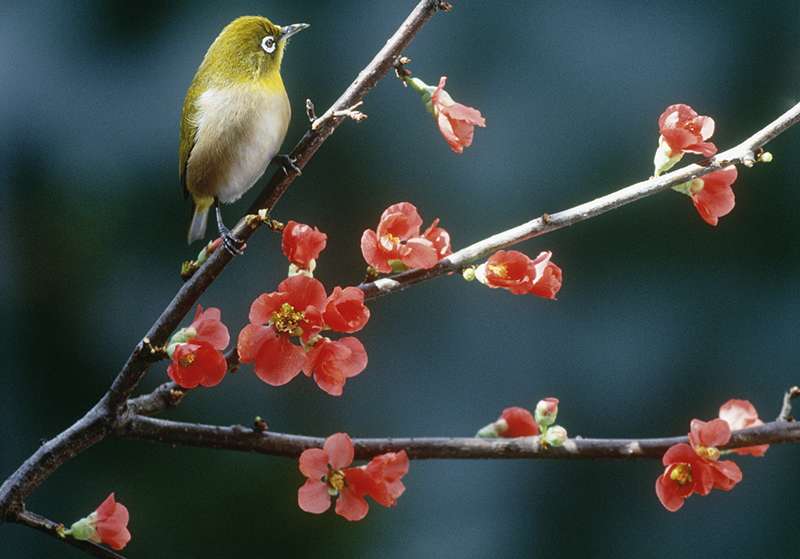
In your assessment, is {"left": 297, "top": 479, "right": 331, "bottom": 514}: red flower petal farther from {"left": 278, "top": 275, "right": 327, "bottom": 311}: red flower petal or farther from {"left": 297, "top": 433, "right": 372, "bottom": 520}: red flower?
{"left": 278, "top": 275, "right": 327, "bottom": 311}: red flower petal

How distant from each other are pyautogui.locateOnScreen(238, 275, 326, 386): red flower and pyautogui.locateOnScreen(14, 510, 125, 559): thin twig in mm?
144

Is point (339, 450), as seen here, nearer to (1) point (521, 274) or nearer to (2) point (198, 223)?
(1) point (521, 274)

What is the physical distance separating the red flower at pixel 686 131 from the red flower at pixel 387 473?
25 centimetres

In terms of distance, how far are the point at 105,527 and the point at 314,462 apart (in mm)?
136

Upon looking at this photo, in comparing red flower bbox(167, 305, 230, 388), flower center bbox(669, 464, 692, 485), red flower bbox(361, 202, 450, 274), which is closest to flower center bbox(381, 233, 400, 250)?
red flower bbox(361, 202, 450, 274)

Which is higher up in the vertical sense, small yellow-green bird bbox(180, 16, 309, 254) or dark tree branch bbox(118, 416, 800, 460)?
small yellow-green bird bbox(180, 16, 309, 254)

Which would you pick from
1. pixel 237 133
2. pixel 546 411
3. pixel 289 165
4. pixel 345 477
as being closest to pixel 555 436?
pixel 546 411

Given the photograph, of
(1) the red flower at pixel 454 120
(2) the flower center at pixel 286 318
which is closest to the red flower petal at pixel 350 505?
(2) the flower center at pixel 286 318

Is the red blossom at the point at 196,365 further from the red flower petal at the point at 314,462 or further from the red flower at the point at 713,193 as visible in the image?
the red flower at the point at 713,193

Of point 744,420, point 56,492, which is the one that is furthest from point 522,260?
point 56,492

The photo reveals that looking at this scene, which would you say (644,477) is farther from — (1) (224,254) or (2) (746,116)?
(1) (224,254)

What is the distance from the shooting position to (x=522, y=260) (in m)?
0.55

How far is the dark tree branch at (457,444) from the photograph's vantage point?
58cm

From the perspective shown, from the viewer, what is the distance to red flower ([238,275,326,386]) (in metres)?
0.52
